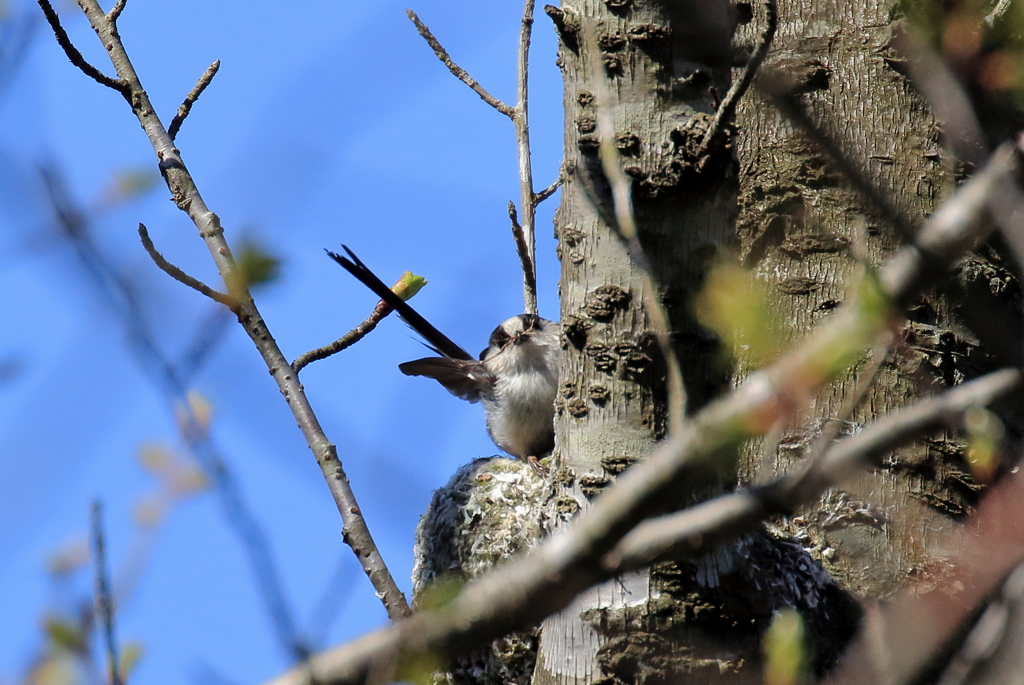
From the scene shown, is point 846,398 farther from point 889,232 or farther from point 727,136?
point 727,136

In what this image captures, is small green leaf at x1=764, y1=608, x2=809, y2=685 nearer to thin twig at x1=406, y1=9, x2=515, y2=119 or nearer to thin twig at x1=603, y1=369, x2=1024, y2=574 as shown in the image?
thin twig at x1=603, y1=369, x2=1024, y2=574

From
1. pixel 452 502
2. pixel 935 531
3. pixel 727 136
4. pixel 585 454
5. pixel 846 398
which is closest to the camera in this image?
pixel 727 136

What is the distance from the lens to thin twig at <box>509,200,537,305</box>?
3.74m

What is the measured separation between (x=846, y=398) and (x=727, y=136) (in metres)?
0.99

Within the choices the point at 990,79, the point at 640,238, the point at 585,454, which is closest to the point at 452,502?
the point at 585,454

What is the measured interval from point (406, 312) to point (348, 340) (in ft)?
6.82

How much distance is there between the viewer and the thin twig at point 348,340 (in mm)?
2580

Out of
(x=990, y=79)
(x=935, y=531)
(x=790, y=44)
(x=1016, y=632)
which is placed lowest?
(x=1016, y=632)

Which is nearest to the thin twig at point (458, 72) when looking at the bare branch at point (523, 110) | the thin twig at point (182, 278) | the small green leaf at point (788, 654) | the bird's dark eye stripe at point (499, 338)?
the bare branch at point (523, 110)

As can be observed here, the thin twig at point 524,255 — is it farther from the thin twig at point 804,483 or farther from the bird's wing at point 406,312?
the thin twig at point 804,483

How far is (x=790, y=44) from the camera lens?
3.10m

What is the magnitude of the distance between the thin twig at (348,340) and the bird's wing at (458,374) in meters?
1.99

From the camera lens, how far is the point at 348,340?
278cm

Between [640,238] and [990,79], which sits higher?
[990,79]
